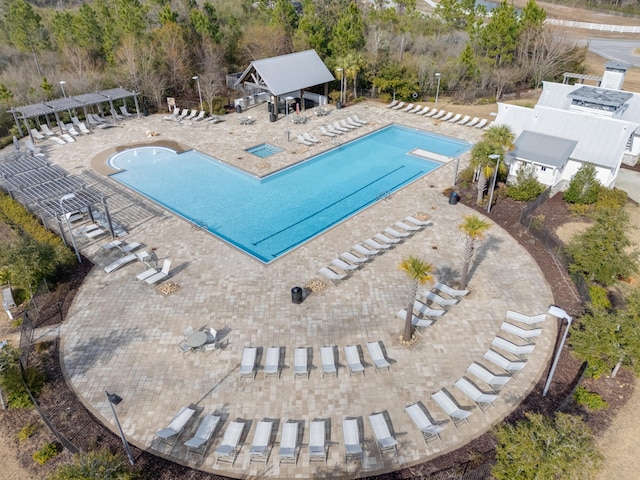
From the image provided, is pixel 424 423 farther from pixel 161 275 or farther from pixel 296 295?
pixel 161 275

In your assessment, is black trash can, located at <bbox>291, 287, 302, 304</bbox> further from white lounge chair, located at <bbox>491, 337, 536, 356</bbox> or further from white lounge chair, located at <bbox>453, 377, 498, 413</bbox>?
white lounge chair, located at <bbox>491, 337, 536, 356</bbox>

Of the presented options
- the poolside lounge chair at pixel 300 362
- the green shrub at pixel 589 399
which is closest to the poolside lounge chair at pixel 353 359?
the poolside lounge chair at pixel 300 362

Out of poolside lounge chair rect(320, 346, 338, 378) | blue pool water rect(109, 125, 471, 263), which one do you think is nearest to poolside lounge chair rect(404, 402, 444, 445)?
poolside lounge chair rect(320, 346, 338, 378)

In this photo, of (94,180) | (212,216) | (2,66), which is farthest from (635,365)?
(2,66)

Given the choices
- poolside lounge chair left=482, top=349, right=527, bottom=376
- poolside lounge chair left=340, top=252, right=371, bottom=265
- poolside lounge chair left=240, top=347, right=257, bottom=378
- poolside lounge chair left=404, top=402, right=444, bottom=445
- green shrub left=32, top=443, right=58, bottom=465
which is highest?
poolside lounge chair left=340, top=252, right=371, bottom=265

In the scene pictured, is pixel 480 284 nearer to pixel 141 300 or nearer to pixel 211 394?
pixel 211 394

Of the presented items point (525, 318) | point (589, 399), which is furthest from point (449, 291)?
point (589, 399)
